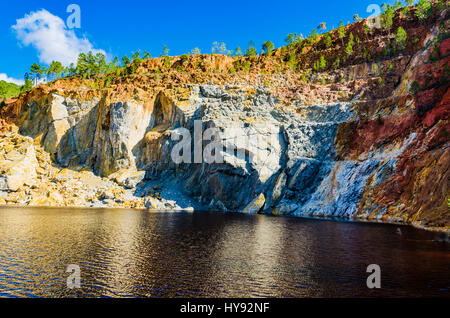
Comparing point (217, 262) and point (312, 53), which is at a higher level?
point (312, 53)

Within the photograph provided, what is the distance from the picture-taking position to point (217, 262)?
2283cm

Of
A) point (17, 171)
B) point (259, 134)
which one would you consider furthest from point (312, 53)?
point (17, 171)

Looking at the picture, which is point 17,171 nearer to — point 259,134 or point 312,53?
point 259,134

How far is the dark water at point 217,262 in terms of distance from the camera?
1694 cm

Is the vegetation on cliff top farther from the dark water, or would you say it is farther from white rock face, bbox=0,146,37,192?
the dark water

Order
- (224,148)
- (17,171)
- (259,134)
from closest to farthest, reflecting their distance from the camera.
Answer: (224,148) → (17,171) → (259,134)

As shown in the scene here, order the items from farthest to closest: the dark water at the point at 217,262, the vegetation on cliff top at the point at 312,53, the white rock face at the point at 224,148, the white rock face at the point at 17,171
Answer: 1. the vegetation on cliff top at the point at 312,53
2. the white rock face at the point at 17,171
3. the white rock face at the point at 224,148
4. the dark water at the point at 217,262

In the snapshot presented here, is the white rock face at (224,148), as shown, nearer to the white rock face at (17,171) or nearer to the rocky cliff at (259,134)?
the rocky cliff at (259,134)

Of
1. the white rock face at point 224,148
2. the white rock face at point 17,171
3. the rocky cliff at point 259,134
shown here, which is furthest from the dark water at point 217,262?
the white rock face at point 17,171

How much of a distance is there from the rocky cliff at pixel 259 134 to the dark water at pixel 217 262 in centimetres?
1923

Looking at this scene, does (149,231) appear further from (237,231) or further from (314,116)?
(314,116)

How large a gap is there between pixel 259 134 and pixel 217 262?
5852cm

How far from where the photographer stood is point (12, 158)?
83.4m
